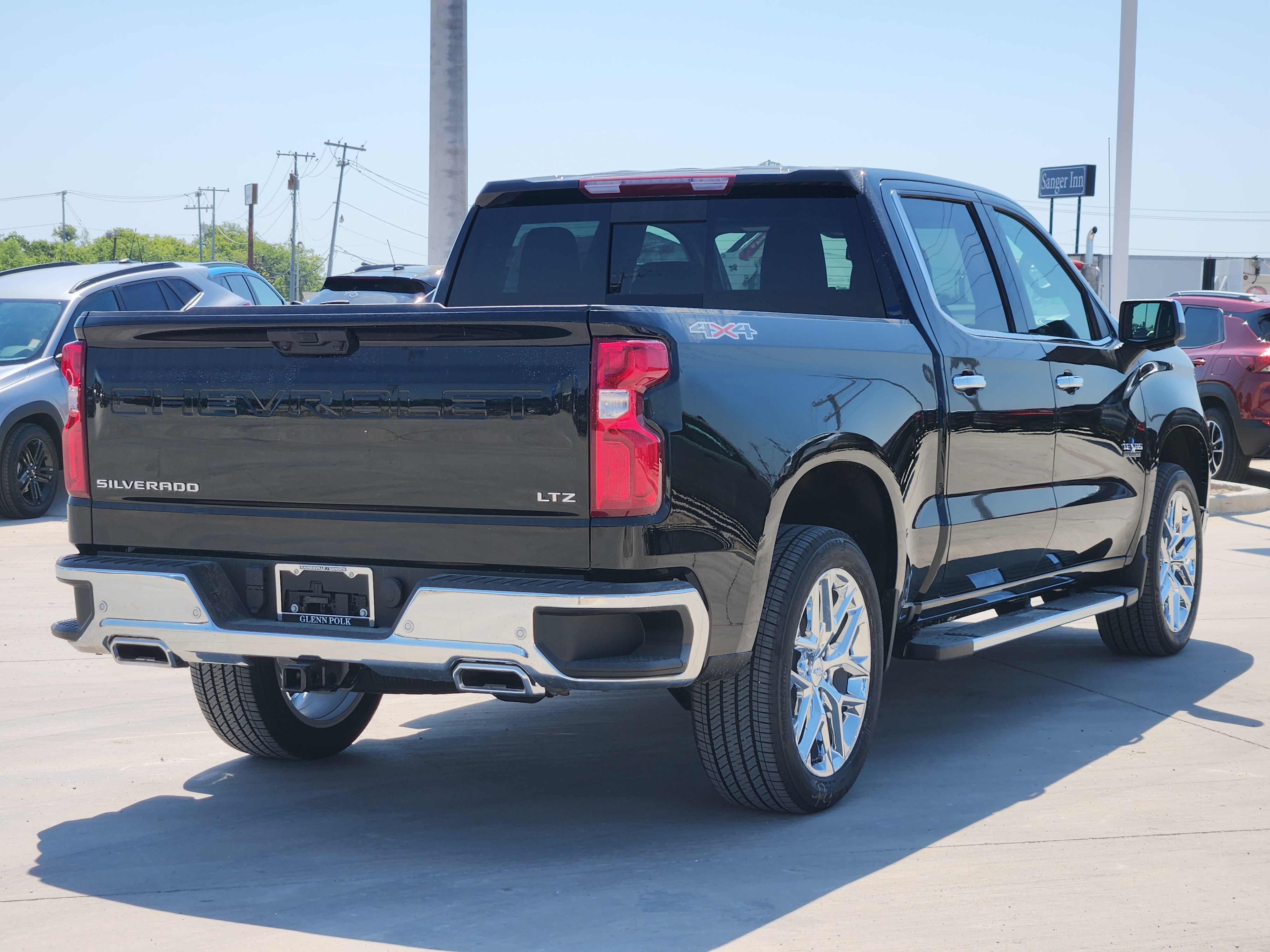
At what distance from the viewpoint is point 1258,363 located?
15281 mm

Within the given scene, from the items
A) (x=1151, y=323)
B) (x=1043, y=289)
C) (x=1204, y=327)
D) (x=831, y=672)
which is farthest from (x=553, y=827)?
(x=1204, y=327)

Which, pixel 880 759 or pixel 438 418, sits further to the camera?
pixel 880 759

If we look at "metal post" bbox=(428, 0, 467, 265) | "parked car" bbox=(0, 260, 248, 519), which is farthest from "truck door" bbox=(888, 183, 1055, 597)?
"metal post" bbox=(428, 0, 467, 265)

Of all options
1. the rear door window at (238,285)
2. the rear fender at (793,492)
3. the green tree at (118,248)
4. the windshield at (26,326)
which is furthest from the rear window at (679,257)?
the green tree at (118,248)

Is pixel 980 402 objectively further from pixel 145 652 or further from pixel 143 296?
pixel 143 296

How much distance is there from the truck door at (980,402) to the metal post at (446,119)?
18.0 m

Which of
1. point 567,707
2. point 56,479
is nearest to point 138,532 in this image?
point 567,707

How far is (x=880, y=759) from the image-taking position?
558 cm

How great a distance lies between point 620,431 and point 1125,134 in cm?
1522

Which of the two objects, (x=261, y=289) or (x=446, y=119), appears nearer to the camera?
(x=261, y=289)

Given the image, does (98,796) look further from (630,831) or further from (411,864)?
(630,831)

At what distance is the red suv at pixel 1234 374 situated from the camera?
15352 millimetres

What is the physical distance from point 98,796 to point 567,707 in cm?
209

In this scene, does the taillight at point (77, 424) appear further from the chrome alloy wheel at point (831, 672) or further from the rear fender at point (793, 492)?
the chrome alloy wheel at point (831, 672)
